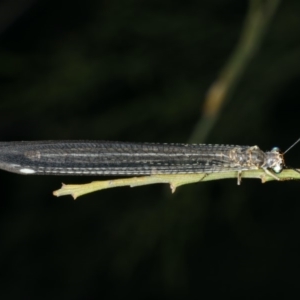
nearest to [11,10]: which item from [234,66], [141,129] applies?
[141,129]

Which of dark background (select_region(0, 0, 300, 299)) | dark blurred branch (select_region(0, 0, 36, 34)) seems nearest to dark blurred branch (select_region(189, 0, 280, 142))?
dark background (select_region(0, 0, 300, 299))

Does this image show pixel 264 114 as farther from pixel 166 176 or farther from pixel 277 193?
pixel 166 176

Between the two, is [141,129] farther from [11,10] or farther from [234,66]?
[11,10]

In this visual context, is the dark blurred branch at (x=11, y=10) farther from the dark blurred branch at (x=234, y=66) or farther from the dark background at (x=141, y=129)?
the dark blurred branch at (x=234, y=66)

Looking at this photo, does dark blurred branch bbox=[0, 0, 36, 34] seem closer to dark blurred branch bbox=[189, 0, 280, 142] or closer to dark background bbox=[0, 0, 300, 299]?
dark background bbox=[0, 0, 300, 299]

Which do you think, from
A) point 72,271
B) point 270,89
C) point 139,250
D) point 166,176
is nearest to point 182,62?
point 270,89

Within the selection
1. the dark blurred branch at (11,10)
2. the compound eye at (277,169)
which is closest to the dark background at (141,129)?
the dark blurred branch at (11,10)

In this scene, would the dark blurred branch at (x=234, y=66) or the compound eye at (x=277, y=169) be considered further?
the dark blurred branch at (x=234, y=66)
